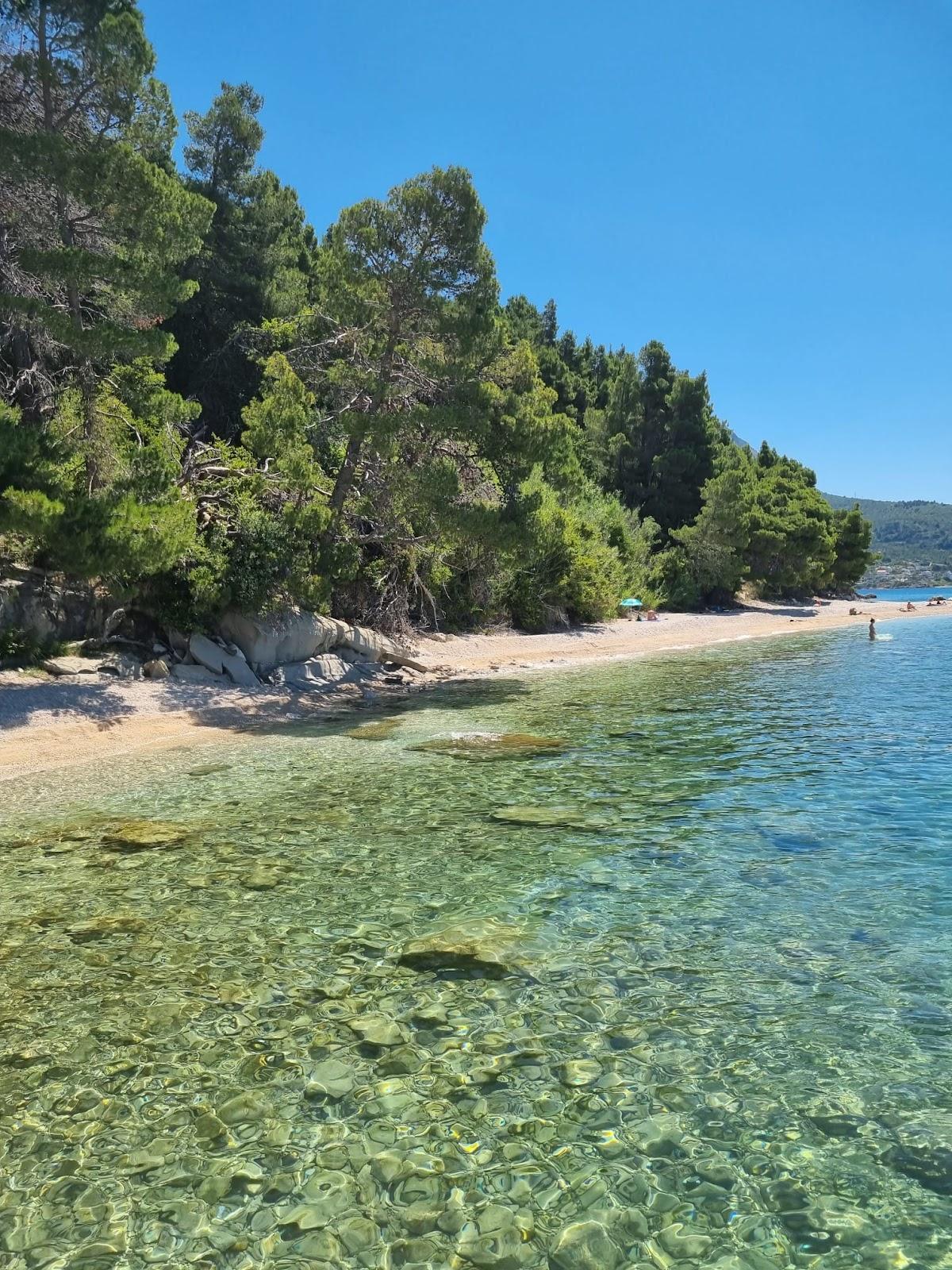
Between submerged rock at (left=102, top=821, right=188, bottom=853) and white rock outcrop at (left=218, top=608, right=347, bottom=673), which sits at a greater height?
white rock outcrop at (left=218, top=608, right=347, bottom=673)

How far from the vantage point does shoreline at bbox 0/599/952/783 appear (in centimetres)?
1335

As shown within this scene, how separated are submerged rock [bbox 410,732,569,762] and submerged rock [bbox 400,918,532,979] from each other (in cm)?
614

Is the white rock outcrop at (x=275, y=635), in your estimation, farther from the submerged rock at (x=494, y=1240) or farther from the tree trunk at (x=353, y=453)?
the submerged rock at (x=494, y=1240)

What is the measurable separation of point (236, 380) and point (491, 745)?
24.2 meters

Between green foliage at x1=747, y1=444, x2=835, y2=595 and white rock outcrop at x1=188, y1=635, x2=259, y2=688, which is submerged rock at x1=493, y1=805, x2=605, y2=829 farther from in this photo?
green foliage at x1=747, y1=444, x2=835, y2=595

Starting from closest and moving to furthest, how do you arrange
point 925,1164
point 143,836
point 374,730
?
point 925,1164
point 143,836
point 374,730

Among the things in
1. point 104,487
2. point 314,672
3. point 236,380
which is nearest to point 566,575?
point 314,672

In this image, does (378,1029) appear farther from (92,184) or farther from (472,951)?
(92,184)

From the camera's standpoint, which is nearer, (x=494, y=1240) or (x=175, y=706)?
(x=494, y=1240)

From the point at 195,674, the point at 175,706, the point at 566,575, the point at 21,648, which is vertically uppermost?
the point at 566,575

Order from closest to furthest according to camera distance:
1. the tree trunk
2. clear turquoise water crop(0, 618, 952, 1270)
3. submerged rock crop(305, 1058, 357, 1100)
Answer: clear turquoise water crop(0, 618, 952, 1270) → submerged rock crop(305, 1058, 357, 1100) → the tree trunk

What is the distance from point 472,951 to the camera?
5777 millimetres

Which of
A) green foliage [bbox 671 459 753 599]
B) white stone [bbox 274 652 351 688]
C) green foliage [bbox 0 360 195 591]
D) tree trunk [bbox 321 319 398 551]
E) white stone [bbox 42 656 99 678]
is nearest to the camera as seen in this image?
green foliage [bbox 0 360 195 591]

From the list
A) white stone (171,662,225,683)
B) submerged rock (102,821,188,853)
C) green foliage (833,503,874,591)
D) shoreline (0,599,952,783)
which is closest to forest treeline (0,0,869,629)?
white stone (171,662,225,683)
